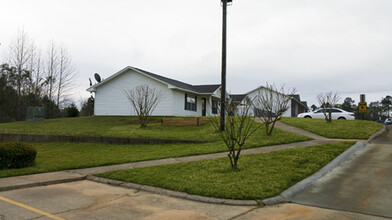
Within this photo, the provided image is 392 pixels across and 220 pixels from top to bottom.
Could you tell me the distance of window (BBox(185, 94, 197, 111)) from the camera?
93.5 feet

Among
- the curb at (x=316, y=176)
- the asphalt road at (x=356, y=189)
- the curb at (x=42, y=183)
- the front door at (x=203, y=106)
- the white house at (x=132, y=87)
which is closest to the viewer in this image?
the asphalt road at (x=356, y=189)

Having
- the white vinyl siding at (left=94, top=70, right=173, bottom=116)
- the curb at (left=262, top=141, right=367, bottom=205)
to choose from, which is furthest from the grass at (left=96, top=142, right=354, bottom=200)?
the white vinyl siding at (left=94, top=70, right=173, bottom=116)

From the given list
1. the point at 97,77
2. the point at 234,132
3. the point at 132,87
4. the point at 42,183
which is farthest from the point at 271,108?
the point at 97,77

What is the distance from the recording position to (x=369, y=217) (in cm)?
459

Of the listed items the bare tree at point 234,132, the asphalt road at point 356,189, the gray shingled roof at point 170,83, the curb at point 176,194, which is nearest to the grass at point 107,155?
the bare tree at point 234,132

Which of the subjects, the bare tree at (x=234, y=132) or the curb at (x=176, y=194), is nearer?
the curb at (x=176, y=194)

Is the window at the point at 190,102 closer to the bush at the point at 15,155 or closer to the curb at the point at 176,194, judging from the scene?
the bush at the point at 15,155

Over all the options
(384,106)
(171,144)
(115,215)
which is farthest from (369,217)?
(384,106)

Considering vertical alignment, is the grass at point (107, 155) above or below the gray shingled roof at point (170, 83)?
below

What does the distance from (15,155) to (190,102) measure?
21.5 m

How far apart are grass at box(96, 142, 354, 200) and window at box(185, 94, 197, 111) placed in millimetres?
19324

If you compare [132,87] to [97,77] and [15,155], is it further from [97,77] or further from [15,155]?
[15,155]

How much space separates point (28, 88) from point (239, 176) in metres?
41.5

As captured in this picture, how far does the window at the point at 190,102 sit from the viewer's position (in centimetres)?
2851
